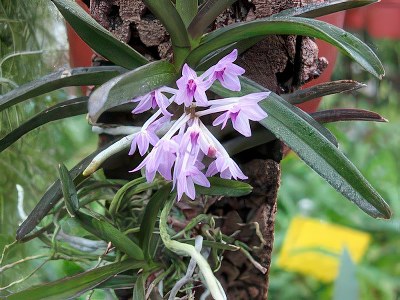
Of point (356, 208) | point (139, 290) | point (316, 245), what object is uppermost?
point (139, 290)

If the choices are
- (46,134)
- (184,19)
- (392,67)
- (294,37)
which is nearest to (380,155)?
(392,67)

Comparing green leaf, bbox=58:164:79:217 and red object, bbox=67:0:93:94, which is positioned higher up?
red object, bbox=67:0:93:94

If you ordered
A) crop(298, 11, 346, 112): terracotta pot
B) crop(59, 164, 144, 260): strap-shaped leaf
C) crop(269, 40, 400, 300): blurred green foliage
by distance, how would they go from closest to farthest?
1. crop(59, 164, 144, 260): strap-shaped leaf
2. crop(298, 11, 346, 112): terracotta pot
3. crop(269, 40, 400, 300): blurred green foliage

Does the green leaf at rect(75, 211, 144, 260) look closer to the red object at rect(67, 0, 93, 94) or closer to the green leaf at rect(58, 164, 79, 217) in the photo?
the green leaf at rect(58, 164, 79, 217)

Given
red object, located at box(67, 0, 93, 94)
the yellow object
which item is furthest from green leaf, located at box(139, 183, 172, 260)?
the yellow object

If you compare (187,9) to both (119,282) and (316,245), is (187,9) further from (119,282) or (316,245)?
(316,245)

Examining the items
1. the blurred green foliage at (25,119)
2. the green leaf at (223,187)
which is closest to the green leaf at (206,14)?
the green leaf at (223,187)

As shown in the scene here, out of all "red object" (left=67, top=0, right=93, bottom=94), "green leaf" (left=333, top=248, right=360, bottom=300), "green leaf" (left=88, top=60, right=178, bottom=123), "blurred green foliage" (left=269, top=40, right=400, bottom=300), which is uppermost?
"red object" (left=67, top=0, right=93, bottom=94)

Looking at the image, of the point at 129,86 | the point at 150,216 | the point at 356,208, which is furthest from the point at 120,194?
the point at 356,208
